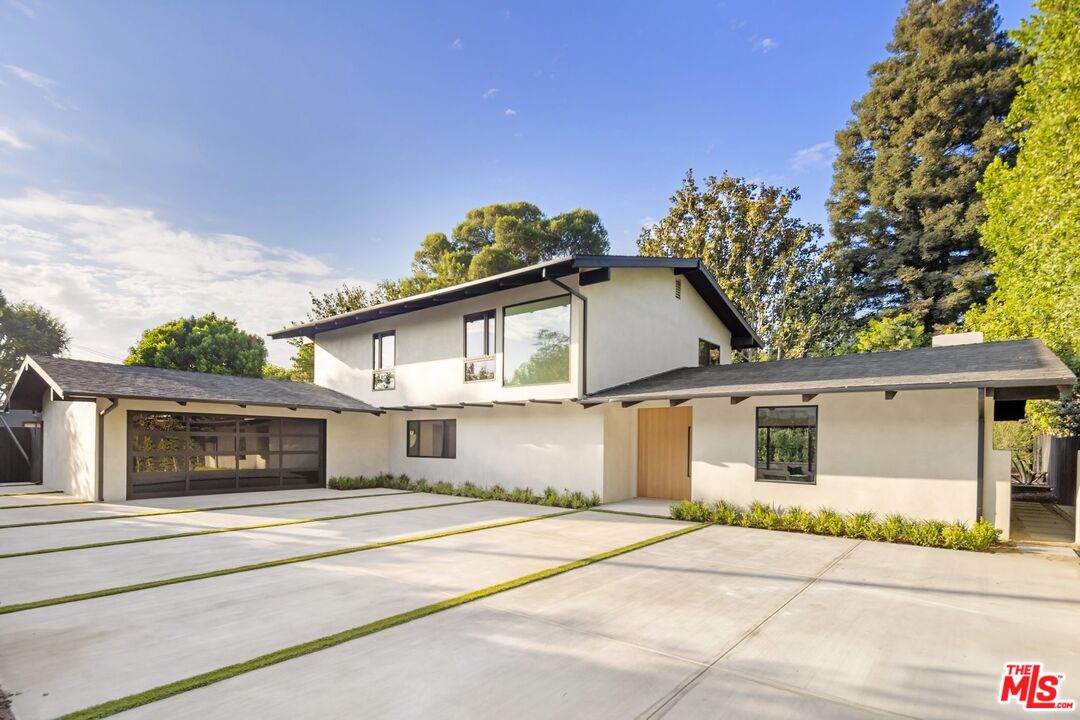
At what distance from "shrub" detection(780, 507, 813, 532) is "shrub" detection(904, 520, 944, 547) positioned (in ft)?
4.55

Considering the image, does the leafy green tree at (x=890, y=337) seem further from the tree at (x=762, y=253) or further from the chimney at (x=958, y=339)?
the chimney at (x=958, y=339)

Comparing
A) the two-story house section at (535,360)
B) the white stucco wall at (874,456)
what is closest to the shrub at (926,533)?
the white stucco wall at (874,456)

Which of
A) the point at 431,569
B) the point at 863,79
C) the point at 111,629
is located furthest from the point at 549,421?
the point at 863,79

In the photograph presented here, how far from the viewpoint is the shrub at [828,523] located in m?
8.55

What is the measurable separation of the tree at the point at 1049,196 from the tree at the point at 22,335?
5283cm

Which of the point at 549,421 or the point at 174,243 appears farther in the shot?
the point at 174,243

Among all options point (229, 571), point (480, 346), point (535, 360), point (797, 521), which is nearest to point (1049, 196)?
point (797, 521)

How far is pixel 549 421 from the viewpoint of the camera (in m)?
12.6

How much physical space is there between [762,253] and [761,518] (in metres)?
17.2

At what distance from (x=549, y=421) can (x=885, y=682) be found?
9.32 m

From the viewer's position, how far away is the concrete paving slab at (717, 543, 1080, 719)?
344cm

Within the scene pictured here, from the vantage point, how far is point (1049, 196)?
11.8 metres

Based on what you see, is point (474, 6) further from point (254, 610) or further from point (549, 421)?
point (254, 610)

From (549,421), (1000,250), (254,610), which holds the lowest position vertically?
(254,610)
